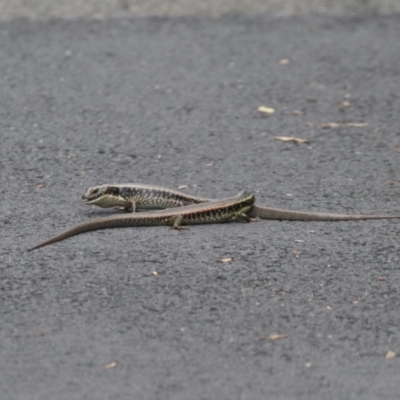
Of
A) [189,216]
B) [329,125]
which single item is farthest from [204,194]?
[329,125]

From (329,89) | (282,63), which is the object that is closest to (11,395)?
(329,89)

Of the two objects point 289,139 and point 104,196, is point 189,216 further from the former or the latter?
point 289,139

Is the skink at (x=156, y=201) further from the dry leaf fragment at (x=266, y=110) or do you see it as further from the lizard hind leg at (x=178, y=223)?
the dry leaf fragment at (x=266, y=110)

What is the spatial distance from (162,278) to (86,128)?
323cm

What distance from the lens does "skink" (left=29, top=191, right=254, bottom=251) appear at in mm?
6410

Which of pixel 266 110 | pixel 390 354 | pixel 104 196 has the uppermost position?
pixel 266 110

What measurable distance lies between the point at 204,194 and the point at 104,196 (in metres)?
0.77

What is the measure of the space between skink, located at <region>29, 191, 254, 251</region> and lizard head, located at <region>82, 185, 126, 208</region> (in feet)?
0.81

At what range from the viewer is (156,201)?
6.73 meters

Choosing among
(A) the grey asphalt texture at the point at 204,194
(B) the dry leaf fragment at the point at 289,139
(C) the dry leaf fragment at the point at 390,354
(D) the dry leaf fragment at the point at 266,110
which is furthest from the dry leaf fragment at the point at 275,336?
(D) the dry leaf fragment at the point at 266,110

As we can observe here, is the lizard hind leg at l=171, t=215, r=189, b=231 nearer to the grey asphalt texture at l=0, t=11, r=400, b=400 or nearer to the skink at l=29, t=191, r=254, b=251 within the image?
the skink at l=29, t=191, r=254, b=251

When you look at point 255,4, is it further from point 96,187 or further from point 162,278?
point 162,278

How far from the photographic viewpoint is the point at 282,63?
1049 centimetres

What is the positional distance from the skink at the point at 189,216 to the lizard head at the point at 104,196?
0.25 m
